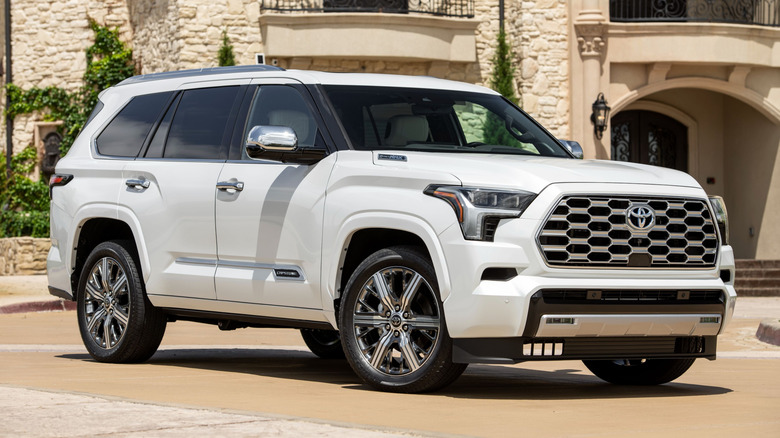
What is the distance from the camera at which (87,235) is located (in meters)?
10.3

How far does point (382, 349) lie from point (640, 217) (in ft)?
5.41

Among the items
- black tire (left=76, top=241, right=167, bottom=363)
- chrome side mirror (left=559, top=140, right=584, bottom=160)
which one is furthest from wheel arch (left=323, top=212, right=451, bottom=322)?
black tire (left=76, top=241, right=167, bottom=363)

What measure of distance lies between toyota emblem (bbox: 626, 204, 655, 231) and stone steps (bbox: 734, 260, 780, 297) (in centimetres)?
1882

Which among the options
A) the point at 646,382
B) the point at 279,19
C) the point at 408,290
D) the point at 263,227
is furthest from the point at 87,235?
the point at 279,19

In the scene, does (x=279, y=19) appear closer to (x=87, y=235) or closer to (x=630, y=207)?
(x=87, y=235)

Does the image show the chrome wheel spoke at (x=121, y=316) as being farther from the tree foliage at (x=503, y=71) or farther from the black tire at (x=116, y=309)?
the tree foliage at (x=503, y=71)

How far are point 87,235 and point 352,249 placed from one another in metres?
3.02

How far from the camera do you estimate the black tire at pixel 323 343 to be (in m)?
10.6

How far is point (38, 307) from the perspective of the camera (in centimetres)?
1842

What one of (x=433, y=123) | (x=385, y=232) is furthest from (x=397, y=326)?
(x=433, y=123)

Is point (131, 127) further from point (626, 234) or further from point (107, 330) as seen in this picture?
point (626, 234)

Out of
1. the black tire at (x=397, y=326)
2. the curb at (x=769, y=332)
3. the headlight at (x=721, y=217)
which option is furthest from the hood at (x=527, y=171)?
the curb at (x=769, y=332)

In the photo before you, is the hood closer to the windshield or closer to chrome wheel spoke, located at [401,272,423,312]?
the windshield

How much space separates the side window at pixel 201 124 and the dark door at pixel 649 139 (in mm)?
20836
